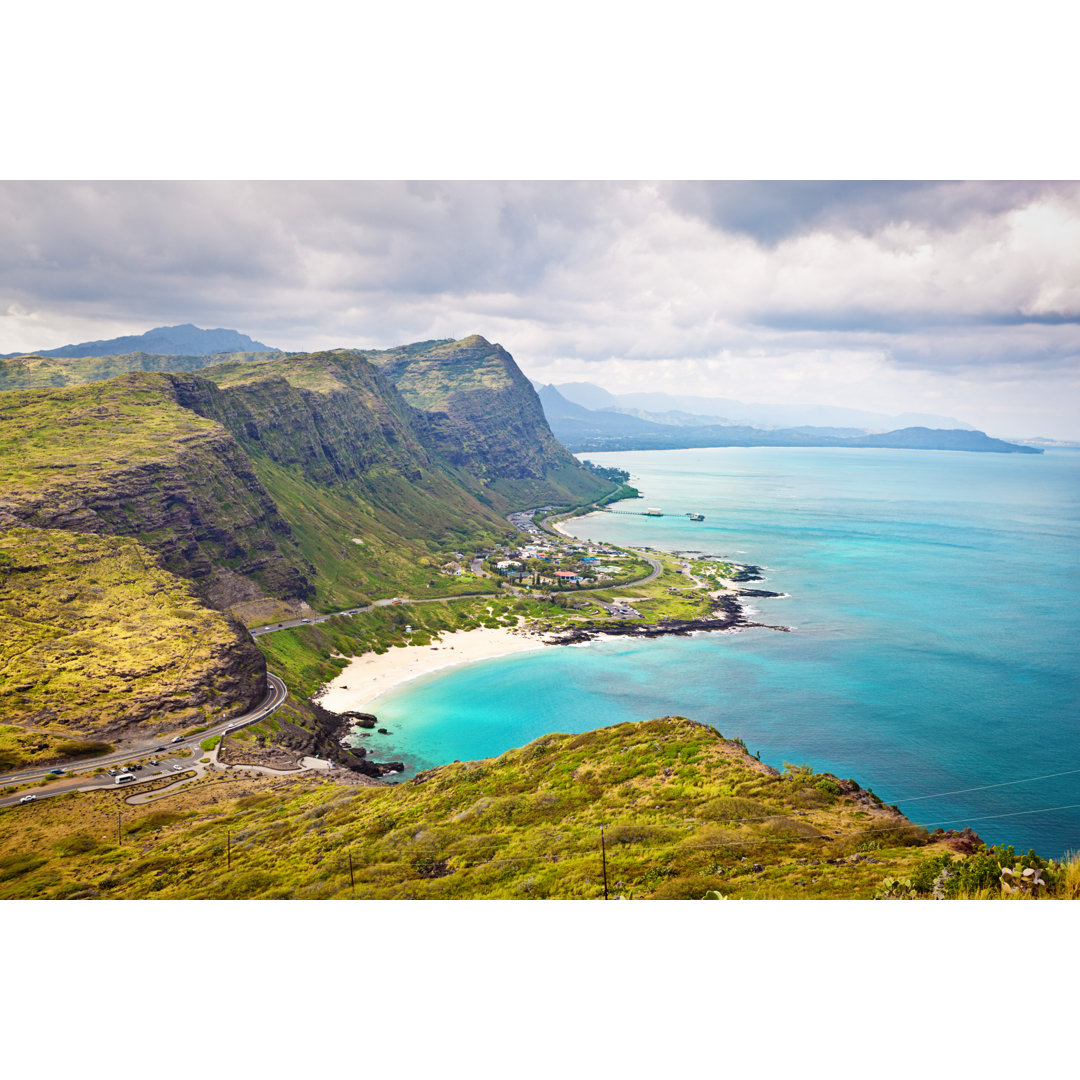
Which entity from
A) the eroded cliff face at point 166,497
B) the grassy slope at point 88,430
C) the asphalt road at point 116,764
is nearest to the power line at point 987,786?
the asphalt road at point 116,764

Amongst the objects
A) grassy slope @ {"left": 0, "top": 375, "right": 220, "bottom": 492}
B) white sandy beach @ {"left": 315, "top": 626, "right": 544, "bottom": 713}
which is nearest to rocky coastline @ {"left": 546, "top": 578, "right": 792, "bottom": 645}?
white sandy beach @ {"left": 315, "top": 626, "right": 544, "bottom": 713}

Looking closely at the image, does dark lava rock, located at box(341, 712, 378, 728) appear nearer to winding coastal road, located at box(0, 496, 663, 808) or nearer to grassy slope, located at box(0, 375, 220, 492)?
winding coastal road, located at box(0, 496, 663, 808)

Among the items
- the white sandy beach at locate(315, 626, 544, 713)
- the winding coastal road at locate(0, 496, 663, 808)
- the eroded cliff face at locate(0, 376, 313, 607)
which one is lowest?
the white sandy beach at locate(315, 626, 544, 713)

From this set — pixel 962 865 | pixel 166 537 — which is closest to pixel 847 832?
pixel 962 865

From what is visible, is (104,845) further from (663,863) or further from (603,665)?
(603,665)

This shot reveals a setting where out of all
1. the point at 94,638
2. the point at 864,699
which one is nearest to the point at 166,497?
the point at 94,638

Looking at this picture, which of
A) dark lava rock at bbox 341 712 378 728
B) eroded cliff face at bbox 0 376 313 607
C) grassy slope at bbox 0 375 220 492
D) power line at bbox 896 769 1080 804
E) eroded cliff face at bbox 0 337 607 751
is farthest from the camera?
grassy slope at bbox 0 375 220 492

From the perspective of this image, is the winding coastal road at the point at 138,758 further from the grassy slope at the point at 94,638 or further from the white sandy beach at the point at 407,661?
the white sandy beach at the point at 407,661
